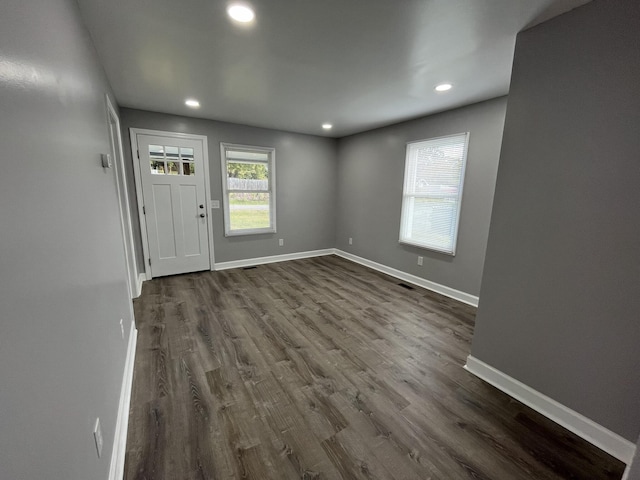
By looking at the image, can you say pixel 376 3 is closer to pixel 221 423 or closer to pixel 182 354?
pixel 221 423

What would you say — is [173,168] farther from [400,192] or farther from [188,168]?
[400,192]

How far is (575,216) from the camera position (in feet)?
5.11

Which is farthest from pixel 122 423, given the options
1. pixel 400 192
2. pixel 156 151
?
pixel 400 192

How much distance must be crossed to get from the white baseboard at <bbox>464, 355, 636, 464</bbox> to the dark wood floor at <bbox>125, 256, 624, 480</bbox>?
2.3 inches

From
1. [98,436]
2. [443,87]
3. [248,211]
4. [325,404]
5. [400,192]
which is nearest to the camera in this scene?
[98,436]

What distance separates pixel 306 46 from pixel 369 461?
2.70m

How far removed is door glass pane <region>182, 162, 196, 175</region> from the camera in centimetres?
402

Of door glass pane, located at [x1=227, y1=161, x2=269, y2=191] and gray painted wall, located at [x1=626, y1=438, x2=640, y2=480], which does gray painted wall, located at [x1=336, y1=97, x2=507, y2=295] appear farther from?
gray painted wall, located at [x1=626, y1=438, x2=640, y2=480]

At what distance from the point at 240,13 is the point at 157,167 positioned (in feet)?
9.59

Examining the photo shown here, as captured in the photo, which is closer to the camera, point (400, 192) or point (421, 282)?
point (421, 282)

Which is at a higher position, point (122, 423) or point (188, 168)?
point (188, 168)

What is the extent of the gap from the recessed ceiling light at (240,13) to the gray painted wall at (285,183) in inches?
107

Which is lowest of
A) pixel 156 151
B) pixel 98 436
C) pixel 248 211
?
pixel 98 436

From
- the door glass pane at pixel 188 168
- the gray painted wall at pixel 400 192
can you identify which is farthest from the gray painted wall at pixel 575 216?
the door glass pane at pixel 188 168
